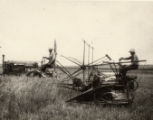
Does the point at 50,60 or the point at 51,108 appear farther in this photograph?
the point at 50,60

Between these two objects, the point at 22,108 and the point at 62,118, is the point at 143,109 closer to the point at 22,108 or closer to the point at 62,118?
the point at 62,118

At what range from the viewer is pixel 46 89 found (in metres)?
8.33

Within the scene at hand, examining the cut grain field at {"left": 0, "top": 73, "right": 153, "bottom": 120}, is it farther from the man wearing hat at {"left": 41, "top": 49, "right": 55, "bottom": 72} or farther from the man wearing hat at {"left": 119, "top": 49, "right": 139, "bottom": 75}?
the man wearing hat at {"left": 41, "top": 49, "right": 55, "bottom": 72}

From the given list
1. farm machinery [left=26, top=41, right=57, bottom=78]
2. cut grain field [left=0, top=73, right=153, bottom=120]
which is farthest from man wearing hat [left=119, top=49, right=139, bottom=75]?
farm machinery [left=26, top=41, right=57, bottom=78]

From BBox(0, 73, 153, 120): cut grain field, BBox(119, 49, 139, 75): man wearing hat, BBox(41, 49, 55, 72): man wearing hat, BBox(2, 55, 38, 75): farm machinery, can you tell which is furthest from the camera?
BBox(2, 55, 38, 75): farm machinery

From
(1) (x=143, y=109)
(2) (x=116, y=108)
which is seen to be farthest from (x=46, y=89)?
(1) (x=143, y=109)

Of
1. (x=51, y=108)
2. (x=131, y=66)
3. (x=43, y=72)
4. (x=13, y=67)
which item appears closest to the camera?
(x=51, y=108)

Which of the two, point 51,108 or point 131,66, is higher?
point 131,66

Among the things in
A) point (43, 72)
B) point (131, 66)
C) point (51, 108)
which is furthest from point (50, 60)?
point (51, 108)

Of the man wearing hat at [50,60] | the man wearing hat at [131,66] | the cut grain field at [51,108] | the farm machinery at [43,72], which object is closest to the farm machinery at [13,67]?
the farm machinery at [43,72]

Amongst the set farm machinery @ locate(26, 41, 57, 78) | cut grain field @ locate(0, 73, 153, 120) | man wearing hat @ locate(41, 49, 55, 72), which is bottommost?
cut grain field @ locate(0, 73, 153, 120)

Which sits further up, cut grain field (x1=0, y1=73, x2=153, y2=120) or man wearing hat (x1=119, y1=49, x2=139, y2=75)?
man wearing hat (x1=119, y1=49, x2=139, y2=75)

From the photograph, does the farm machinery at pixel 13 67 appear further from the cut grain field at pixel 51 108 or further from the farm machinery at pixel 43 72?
the cut grain field at pixel 51 108

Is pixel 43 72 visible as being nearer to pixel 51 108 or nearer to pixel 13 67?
pixel 13 67
